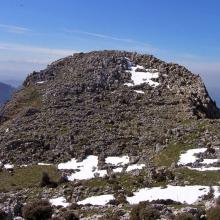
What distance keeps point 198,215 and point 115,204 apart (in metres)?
10.3

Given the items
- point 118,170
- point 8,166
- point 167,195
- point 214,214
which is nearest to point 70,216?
point 167,195

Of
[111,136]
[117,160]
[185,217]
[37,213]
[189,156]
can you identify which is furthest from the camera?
[111,136]

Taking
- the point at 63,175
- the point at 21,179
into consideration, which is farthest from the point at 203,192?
the point at 21,179

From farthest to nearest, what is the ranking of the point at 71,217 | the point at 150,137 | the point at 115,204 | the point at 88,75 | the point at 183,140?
the point at 88,75 → the point at 150,137 → the point at 183,140 → the point at 115,204 → the point at 71,217

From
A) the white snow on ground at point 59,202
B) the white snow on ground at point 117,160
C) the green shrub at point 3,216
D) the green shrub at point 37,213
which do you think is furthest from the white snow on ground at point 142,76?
the green shrub at point 3,216

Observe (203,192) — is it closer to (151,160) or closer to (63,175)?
(151,160)

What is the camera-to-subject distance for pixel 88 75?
305 feet

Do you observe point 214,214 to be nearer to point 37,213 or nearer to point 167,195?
point 167,195

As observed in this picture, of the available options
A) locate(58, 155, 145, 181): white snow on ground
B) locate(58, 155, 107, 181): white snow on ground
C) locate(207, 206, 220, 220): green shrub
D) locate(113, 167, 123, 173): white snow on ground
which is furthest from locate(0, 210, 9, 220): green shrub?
locate(113, 167, 123, 173): white snow on ground

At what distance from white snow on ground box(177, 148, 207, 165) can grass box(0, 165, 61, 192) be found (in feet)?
43.2

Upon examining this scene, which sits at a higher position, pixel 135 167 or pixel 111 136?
pixel 111 136

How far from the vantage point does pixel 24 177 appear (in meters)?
59.4

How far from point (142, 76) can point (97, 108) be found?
14.6 m

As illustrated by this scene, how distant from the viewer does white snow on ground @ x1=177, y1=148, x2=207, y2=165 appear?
5391cm
